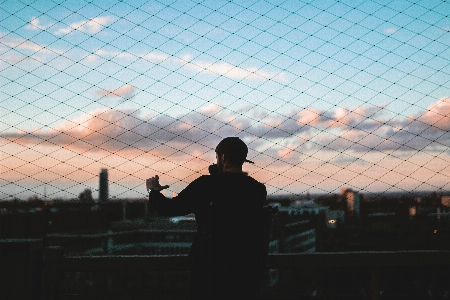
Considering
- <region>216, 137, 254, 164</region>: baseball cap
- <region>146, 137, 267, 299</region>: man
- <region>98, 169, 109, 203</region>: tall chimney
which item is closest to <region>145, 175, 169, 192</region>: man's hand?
<region>146, 137, 267, 299</region>: man

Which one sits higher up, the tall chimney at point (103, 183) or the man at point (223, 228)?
the tall chimney at point (103, 183)

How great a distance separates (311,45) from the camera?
117 inches

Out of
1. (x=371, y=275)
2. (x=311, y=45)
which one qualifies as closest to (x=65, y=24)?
(x=311, y=45)

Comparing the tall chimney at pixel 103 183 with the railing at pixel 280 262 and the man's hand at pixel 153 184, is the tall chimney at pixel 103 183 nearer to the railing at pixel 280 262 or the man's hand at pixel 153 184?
the railing at pixel 280 262

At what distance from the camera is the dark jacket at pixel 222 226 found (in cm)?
167

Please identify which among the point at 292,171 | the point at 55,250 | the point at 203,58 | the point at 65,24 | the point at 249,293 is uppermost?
the point at 65,24

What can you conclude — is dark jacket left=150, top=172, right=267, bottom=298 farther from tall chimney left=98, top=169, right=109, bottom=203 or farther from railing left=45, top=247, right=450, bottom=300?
tall chimney left=98, top=169, right=109, bottom=203

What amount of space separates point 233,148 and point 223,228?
33 cm

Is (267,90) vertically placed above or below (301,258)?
above

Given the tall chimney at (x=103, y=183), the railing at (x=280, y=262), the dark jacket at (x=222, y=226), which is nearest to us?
the dark jacket at (x=222, y=226)

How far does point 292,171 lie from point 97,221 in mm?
21920

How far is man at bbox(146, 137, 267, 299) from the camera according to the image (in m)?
1.67

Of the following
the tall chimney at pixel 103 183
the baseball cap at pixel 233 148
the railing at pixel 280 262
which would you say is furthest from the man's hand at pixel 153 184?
the tall chimney at pixel 103 183

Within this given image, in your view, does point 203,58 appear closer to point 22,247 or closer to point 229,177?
point 229,177
